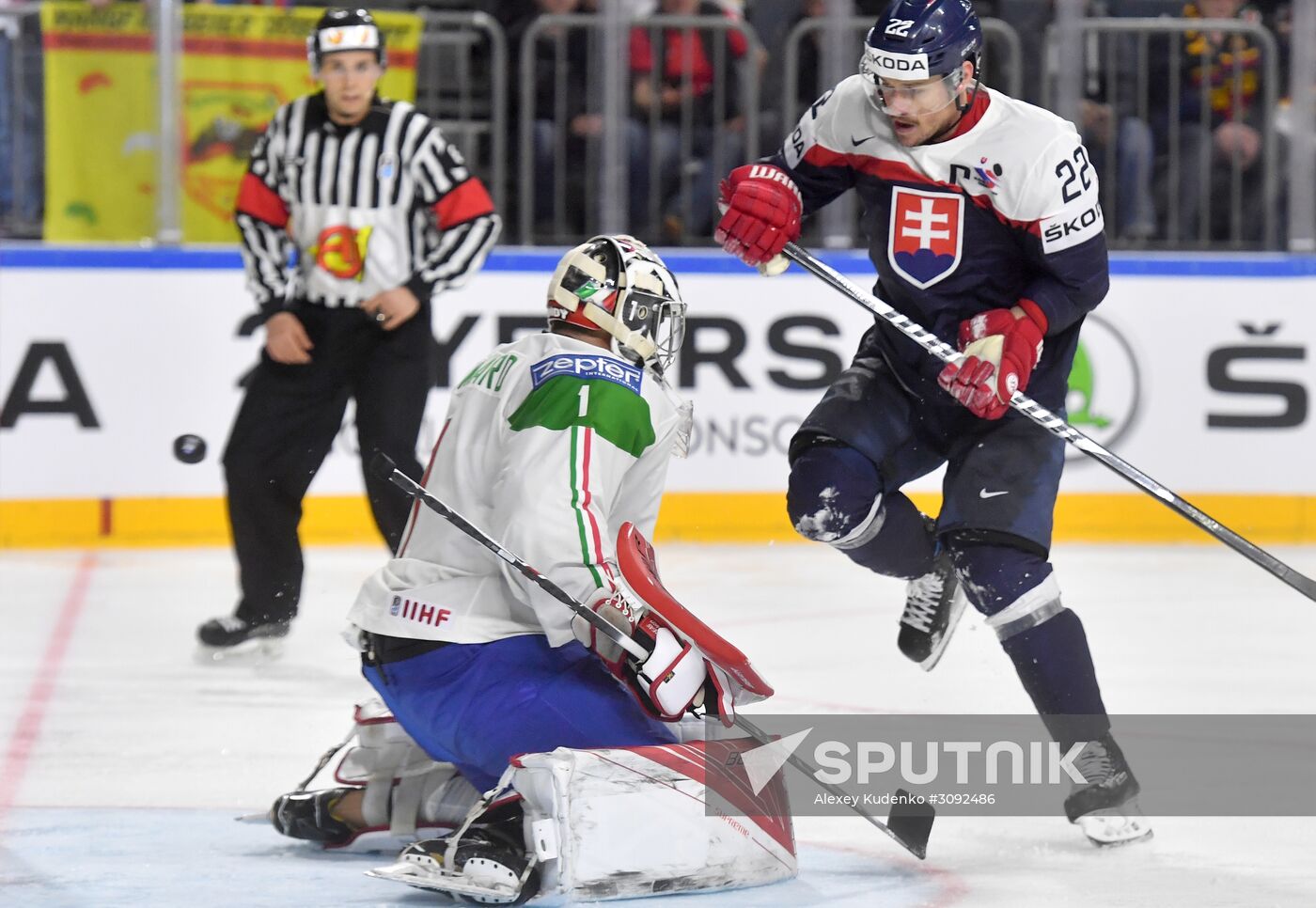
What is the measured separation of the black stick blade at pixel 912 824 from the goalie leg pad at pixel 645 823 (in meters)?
0.20

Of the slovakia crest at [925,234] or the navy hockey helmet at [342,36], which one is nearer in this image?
the slovakia crest at [925,234]

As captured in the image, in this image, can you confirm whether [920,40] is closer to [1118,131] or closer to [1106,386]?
Result: [1106,386]

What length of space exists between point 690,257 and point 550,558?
4.12m

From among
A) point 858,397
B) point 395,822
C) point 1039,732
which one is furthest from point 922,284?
point 395,822

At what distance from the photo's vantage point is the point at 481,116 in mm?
6984

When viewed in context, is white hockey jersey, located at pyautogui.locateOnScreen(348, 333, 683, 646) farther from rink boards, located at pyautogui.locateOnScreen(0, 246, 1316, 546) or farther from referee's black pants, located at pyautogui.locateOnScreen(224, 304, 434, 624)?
rink boards, located at pyautogui.locateOnScreen(0, 246, 1316, 546)

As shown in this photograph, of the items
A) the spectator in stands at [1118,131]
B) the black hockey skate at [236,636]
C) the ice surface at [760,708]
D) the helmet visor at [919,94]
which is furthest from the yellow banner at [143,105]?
the helmet visor at [919,94]

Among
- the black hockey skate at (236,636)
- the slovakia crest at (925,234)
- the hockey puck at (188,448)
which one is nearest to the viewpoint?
the slovakia crest at (925,234)

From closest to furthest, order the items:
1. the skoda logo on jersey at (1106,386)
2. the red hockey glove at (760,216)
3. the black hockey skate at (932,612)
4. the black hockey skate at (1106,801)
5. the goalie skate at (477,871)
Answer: the goalie skate at (477,871), the black hockey skate at (1106,801), the red hockey glove at (760,216), the black hockey skate at (932,612), the skoda logo on jersey at (1106,386)

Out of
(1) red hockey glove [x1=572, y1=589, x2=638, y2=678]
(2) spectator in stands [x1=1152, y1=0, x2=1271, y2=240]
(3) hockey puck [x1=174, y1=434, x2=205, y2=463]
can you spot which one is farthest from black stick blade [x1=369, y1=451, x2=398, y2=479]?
(2) spectator in stands [x1=1152, y1=0, x2=1271, y2=240]

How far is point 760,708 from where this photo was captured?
14.2ft

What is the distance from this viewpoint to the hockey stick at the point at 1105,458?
11.2 ft

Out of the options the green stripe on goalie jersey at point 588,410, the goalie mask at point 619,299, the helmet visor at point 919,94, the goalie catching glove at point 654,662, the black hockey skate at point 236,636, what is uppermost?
the helmet visor at point 919,94

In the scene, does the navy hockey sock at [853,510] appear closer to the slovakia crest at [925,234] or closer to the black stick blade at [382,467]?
the slovakia crest at [925,234]
